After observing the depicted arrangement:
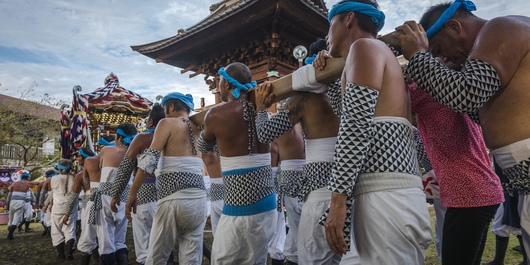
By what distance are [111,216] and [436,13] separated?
468 centimetres

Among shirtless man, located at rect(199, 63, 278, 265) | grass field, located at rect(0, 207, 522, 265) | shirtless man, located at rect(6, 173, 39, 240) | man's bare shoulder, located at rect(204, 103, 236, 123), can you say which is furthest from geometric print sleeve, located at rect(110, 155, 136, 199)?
shirtless man, located at rect(6, 173, 39, 240)

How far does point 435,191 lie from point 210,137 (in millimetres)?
1859

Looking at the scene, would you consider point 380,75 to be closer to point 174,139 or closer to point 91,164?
point 174,139

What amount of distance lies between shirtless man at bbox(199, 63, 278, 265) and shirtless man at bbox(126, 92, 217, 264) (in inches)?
28.0

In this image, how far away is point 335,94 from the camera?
199 cm

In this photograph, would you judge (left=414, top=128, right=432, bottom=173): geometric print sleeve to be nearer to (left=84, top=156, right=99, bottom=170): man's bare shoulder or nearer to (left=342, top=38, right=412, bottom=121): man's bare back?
(left=342, top=38, right=412, bottom=121): man's bare back

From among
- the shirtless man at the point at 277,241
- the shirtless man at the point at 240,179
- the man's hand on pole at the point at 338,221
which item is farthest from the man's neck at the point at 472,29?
the shirtless man at the point at 277,241

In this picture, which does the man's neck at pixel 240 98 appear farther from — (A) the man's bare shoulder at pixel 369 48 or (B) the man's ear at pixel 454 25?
(B) the man's ear at pixel 454 25

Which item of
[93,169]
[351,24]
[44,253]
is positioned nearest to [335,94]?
[351,24]

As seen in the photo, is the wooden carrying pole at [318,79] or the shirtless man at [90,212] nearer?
the wooden carrying pole at [318,79]

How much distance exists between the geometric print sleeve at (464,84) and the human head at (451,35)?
0.97 feet

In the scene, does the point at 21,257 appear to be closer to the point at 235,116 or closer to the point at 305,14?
the point at 235,116

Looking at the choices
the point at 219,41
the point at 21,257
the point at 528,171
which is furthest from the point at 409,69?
the point at 21,257

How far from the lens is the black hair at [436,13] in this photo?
1491 mm
